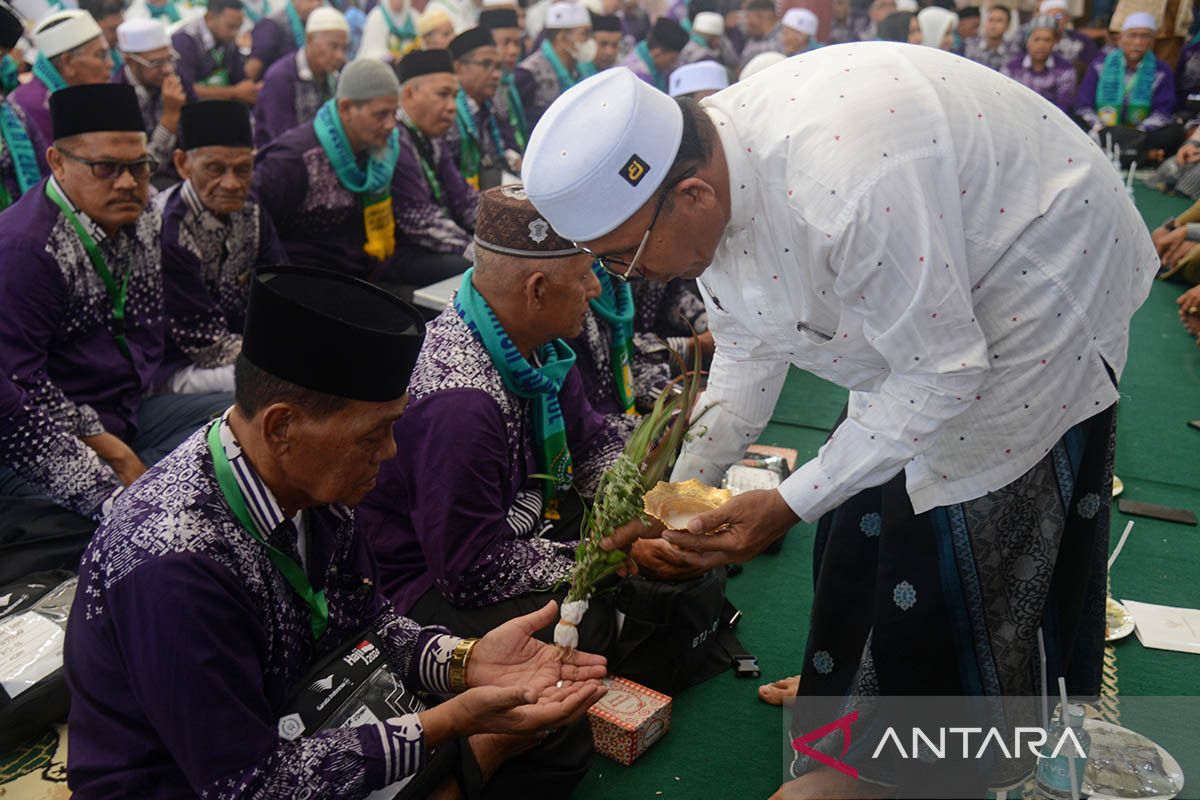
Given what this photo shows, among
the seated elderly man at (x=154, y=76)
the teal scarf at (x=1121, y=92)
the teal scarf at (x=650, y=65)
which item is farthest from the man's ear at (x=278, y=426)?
the teal scarf at (x=1121, y=92)

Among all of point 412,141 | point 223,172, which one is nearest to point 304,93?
point 412,141

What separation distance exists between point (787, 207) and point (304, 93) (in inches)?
267

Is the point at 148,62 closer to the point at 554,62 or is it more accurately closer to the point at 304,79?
the point at 304,79

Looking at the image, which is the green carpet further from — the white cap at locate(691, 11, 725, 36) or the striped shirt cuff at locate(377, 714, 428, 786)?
the white cap at locate(691, 11, 725, 36)

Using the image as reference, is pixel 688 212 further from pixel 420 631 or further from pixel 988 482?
pixel 420 631

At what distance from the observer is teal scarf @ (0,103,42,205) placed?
15.8 feet

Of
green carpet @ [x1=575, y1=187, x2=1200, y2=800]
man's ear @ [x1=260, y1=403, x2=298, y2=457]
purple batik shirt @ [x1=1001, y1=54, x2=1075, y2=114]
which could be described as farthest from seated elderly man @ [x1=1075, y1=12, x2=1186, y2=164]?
man's ear @ [x1=260, y1=403, x2=298, y2=457]

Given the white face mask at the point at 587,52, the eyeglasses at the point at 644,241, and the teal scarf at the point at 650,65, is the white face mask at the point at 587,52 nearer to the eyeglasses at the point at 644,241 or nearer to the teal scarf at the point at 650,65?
the teal scarf at the point at 650,65

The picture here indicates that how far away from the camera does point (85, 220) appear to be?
3271mm

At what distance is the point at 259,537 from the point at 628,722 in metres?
1.15

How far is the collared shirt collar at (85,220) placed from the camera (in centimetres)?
326

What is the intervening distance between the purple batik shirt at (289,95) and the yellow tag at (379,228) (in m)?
2.74

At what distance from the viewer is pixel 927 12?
12539mm

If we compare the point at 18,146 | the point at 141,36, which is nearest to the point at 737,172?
the point at 18,146
